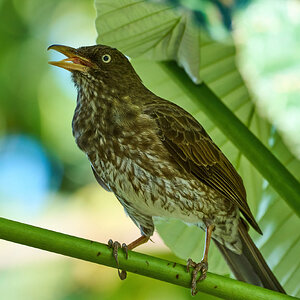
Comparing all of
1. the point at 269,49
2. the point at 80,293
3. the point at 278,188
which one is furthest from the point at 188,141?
the point at 80,293

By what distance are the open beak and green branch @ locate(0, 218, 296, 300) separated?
2.50 feet

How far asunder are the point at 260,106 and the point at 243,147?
534 millimetres

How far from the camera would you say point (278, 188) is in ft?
7.23

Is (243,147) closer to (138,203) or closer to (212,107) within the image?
(212,107)

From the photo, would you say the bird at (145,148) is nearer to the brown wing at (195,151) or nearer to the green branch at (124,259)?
the brown wing at (195,151)

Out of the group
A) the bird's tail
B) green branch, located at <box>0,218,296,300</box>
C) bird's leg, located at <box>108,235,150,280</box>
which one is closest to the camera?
green branch, located at <box>0,218,296,300</box>

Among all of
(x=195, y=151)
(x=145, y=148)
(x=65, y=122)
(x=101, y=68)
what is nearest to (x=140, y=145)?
(x=145, y=148)

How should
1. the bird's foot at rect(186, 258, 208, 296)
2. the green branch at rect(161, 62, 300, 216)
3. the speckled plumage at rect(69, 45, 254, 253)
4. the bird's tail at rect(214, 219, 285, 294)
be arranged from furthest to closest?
1. the bird's tail at rect(214, 219, 285, 294)
2. the speckled plumage at rect(69, 45, 254, 253)
3. the green branch at rect(161, 62, 300, 216)
4. the bird's foot at rect(186, 258, 208, 296)

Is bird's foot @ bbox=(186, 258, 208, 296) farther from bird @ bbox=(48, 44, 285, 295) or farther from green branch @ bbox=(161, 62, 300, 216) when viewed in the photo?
green branch @ bbox=(161, 62, 300, 216)

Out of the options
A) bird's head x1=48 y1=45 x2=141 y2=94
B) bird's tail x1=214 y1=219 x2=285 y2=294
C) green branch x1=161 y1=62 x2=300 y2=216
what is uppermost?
bird's head x1=48 y1=45 x2=141 y2=94

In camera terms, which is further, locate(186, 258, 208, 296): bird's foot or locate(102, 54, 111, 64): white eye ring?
locate(102, 54, 111, 64): white eye ring

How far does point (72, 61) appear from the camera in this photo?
8.06 feet

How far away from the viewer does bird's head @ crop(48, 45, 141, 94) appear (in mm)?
2477

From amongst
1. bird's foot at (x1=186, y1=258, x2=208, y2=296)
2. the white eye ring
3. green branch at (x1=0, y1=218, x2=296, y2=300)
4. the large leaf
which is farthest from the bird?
green branch at (x1=0, y1=218, x2=296, y2=300)
